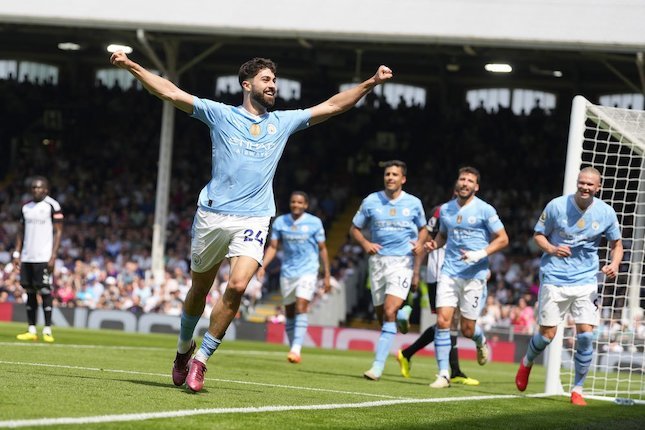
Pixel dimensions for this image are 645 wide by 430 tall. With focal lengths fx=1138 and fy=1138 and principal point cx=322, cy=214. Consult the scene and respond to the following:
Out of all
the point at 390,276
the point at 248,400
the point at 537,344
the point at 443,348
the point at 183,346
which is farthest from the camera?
the point at 390,276

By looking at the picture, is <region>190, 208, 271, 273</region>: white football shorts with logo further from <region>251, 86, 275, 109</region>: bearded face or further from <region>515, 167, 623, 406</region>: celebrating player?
<region>515, 167, 623, 406</region>: celebrating player

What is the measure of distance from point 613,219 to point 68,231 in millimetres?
23300

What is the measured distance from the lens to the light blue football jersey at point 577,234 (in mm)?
11086

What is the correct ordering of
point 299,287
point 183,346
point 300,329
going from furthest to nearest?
point 299,287 → point 300,329 → point 183,346

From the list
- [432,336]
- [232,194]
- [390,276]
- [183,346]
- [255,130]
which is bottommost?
[432,336]

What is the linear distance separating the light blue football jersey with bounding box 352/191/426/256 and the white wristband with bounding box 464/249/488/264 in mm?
1469

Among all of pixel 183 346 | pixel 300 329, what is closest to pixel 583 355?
pixel 183 346

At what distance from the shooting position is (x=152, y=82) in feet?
27.2

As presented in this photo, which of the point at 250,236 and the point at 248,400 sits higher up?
the point at 250,236

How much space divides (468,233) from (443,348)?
1.30 metres

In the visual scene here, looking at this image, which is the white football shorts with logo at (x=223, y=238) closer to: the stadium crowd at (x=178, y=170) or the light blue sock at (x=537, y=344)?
the light blue sock at (x=537, y=344)

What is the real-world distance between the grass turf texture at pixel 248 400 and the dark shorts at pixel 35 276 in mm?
2514

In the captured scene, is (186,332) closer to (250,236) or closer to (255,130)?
(250,236)

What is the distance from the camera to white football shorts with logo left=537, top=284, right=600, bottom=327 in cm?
1110
